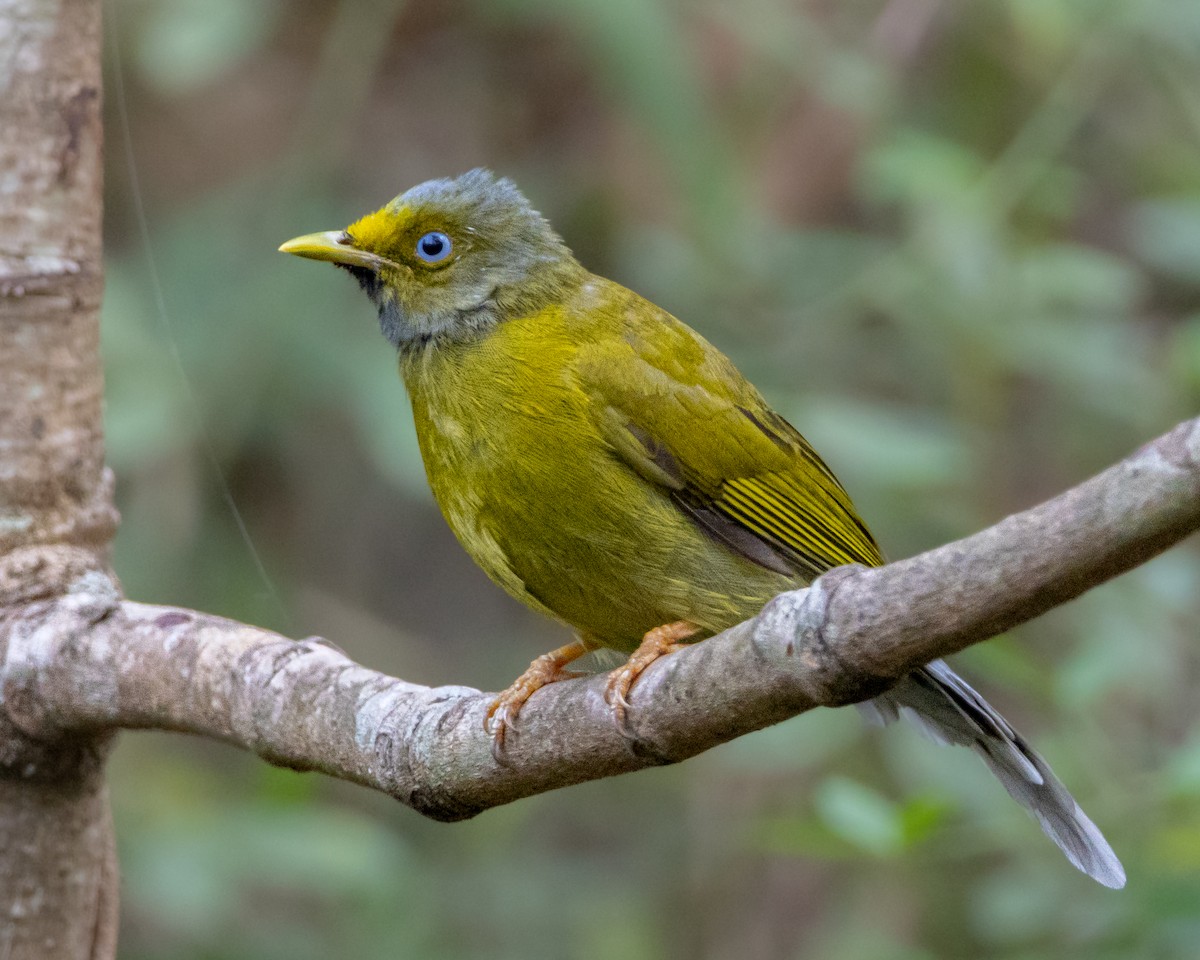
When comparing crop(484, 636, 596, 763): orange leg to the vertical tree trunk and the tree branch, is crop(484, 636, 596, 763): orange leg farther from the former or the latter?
the vertical tree trunk

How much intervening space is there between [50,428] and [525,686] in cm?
101

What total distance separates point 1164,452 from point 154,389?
10.4 ft

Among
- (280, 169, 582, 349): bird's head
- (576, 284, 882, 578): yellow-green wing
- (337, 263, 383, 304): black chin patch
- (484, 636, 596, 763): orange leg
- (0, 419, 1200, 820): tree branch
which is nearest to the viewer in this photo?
(0, 419, 1200, 820): tree branch

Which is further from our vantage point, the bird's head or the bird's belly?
the bird's head

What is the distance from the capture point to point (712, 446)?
3021mm

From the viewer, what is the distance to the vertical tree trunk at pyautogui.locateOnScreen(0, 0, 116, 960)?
8.89ft

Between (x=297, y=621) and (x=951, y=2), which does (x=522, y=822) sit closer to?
(x=297, y=621)

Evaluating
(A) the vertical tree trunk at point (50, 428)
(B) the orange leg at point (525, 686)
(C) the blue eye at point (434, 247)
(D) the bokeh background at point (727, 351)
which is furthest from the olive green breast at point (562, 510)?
(A) the vertical tree trunk at point (50, 428)

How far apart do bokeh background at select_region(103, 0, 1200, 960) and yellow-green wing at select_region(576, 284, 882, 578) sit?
47cm

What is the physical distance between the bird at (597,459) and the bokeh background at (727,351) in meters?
0.41

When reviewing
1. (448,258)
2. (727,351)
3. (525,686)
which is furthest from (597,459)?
(727,351)

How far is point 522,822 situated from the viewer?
509 centimetres

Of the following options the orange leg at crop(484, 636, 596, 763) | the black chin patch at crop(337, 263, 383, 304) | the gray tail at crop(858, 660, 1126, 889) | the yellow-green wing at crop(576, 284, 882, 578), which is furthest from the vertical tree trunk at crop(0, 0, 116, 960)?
the gray tail at crop(858, 660, 1126, 889)

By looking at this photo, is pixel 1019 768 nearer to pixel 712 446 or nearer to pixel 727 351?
pixel 712 446
